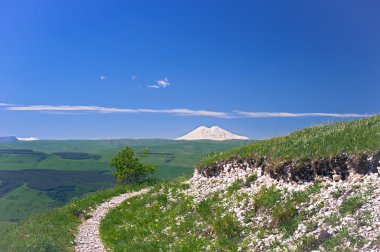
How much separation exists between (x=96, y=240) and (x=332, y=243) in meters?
17.7

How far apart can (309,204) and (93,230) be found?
18.4 m

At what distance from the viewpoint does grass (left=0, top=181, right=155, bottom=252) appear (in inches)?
940

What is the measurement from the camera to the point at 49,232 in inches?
1129

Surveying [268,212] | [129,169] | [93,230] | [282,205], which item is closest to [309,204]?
[282,205]

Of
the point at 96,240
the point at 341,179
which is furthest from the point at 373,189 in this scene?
the point at 96,240

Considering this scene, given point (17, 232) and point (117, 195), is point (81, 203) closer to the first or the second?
point (117, 195)

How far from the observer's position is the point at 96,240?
2842 centimetres

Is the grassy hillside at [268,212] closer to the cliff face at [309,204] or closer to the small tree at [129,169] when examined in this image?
the cliff face at [309,204]

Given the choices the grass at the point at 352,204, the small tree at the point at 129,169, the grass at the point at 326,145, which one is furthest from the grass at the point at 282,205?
the small tree at the point at 129,169

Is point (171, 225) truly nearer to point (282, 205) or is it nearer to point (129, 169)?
point (282, 205)

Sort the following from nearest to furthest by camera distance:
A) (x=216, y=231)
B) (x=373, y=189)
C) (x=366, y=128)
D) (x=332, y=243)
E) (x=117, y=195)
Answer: (x=332, y=243) < (x=373, y=189) < (x=216, y=231) < (x=366, y=128) < (x=117, y=195)

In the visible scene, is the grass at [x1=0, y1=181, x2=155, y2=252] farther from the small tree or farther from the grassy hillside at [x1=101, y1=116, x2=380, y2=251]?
the small tree

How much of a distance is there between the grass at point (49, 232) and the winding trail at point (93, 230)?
57cm

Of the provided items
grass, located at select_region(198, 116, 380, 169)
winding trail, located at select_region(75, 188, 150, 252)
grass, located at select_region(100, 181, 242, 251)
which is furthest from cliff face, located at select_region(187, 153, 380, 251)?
winding trail, located at select_region(75, 188, 150, 252)
